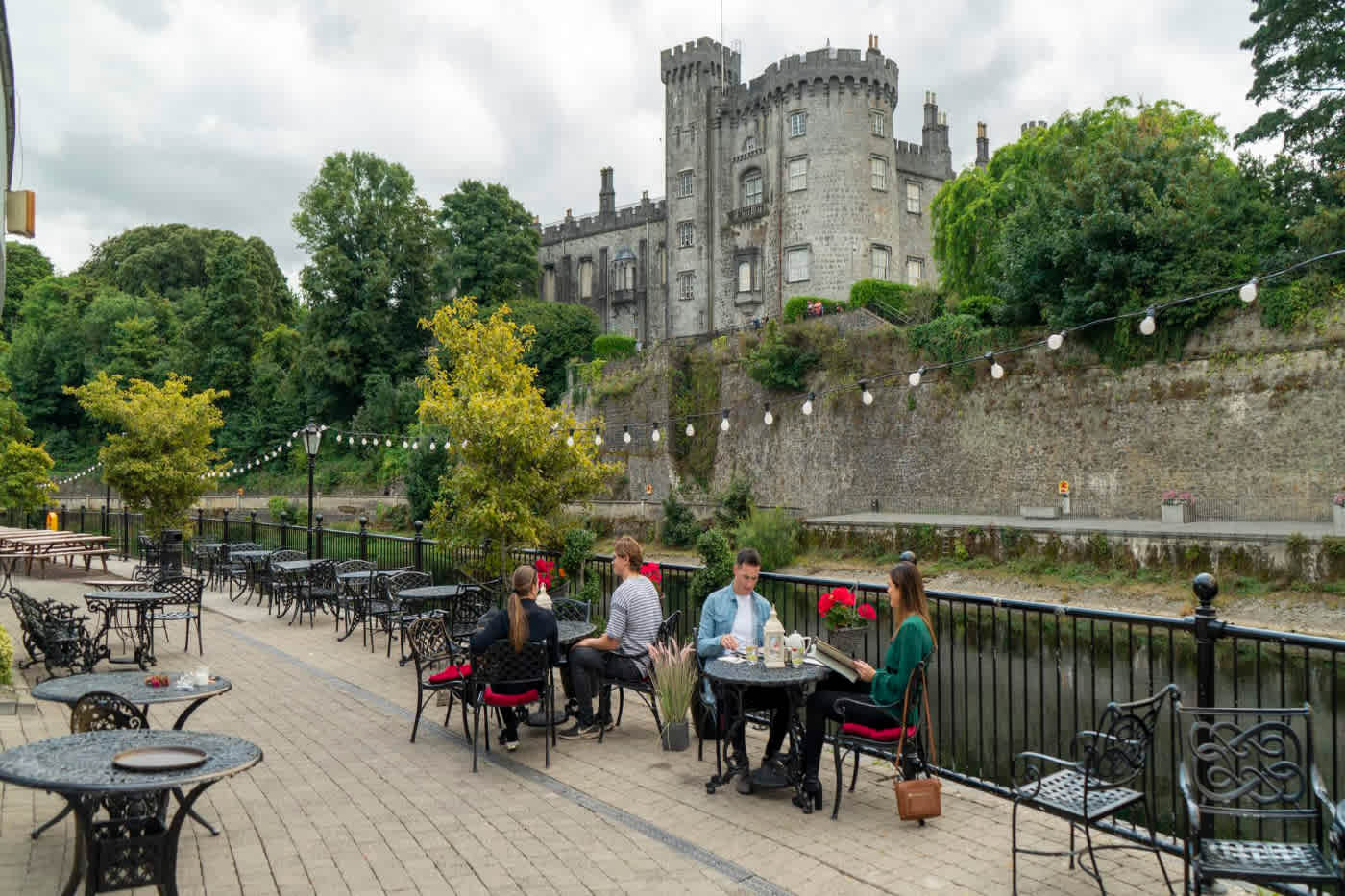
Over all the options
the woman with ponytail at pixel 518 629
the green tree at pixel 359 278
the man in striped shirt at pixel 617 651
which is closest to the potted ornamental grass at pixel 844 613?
the man in striped shirt at pixel 617 651

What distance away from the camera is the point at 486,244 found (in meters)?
50.7

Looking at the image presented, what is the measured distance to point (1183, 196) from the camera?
81.2 ft

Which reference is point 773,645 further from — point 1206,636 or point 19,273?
point 19,273

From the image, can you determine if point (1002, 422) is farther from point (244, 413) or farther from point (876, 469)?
point (244, 413)

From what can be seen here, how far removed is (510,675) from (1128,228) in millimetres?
23777

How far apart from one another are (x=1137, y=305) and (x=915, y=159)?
2275 cm

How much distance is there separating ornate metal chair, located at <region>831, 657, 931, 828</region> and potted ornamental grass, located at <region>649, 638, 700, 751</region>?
1.66 m

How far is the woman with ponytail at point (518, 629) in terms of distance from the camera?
22.9ft

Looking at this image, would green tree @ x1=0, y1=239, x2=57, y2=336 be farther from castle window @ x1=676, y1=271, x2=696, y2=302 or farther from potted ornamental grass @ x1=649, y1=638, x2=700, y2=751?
potted ornamental grass @ x1=649, y1=638, x2=700, y2=751

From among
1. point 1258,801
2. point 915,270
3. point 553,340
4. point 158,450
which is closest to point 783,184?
point 915,270

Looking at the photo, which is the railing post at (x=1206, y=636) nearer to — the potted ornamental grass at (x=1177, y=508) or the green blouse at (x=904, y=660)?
the green blouse at (x=904, y=660)

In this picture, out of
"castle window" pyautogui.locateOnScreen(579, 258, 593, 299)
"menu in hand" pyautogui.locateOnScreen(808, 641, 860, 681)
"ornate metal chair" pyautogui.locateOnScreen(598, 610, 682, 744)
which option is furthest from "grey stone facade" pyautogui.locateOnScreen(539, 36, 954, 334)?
"menu in hand" pyautogui.locateOnScreen(808, 641, 860, 681)

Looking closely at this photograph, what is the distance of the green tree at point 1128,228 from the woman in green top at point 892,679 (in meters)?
22.8

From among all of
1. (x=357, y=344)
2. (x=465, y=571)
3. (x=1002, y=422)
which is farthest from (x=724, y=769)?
(x=357, y=344)
